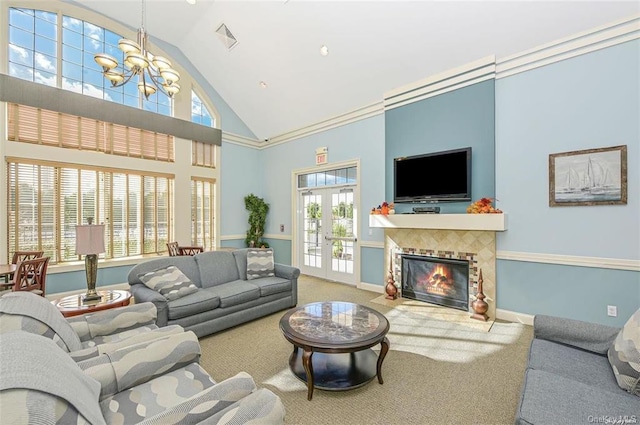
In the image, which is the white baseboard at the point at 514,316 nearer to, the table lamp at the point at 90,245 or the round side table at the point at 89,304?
the round side table at the point at 89,304

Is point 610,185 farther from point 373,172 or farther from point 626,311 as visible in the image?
point 373,172

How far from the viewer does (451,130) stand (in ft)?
14.0

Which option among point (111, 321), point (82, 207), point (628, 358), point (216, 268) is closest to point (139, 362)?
point (111, 321)

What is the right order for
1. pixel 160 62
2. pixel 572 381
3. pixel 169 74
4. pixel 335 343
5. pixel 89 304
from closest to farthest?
1. pixel 572 381
2. pixel 335 343
3. pixel 89 304
4. pixel 160 62
5. pixel 169 74

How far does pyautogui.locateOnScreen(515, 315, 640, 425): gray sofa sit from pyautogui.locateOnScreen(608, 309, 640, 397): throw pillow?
1.9 inches

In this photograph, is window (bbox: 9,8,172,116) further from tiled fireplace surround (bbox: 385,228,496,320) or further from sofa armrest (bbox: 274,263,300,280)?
tiled fireplace surround (bbox: 385,228,496,320)

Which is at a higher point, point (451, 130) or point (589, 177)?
point (451, 130)

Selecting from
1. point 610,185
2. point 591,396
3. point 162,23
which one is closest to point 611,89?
point 610,185

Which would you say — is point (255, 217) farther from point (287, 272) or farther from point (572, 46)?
point (572, 46)

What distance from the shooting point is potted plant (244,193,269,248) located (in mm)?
7109

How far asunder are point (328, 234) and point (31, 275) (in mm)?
4623

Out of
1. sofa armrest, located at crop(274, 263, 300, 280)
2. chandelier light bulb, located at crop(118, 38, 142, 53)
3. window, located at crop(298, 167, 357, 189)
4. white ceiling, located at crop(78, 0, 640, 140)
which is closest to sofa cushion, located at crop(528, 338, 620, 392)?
sofa armrest, located at crop(274, 263, 300, 280)

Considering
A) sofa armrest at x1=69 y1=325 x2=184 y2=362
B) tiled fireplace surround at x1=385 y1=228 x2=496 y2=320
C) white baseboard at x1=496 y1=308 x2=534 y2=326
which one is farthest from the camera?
tiled fireplace surround at x1=385 y1=228 x2=496 y2=320

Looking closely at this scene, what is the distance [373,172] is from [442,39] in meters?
2.26
